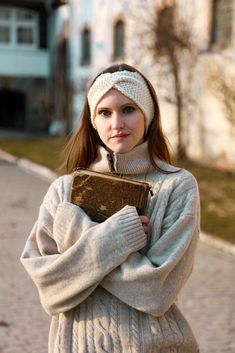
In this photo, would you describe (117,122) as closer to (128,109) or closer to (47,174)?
(128,109)

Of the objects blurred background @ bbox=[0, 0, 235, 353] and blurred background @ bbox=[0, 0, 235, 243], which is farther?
A: blurred background @ bbox=[0, 0, 235, 243]

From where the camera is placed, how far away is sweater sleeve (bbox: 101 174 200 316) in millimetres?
1980

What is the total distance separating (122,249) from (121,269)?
75mm

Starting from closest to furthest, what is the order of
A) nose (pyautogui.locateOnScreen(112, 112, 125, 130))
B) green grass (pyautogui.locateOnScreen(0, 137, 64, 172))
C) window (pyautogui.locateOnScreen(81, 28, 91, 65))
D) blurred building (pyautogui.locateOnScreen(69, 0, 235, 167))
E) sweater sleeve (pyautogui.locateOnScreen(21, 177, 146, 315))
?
sweater sleeve (pyautogui.locateOnScreen(21, 177, 146, 315))
nose (pyautogui.locateOnScreen(112, 112, 125, 130))
blurred building (pyautogui.locateOnScreen(69, 0, 235, 167))
green grass (pyautogui.locateOnScreen(0, 137, 64, 172))
window (pyautogui.locateOnScreen(81, 28, 91, 65))

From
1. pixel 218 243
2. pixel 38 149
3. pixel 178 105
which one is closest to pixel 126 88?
pixel 218 243

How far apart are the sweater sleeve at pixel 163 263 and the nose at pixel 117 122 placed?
29 cm

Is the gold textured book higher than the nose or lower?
lower

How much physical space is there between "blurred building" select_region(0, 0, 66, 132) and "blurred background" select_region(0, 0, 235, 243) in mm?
45

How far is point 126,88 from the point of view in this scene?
2.12 metres

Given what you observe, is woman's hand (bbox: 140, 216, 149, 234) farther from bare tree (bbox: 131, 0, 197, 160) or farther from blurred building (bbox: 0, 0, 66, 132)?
blurred building (bbox: 0, 0, 66, 132)

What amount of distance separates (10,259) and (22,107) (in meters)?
22.5

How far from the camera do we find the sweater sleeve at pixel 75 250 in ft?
6.49

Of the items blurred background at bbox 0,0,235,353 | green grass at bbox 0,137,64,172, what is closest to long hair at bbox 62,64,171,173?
blurred background at bbox 0,0,235,353

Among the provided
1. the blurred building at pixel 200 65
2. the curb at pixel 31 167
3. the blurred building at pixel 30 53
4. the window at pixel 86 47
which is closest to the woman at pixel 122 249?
the blurred building at pixel 200 65
